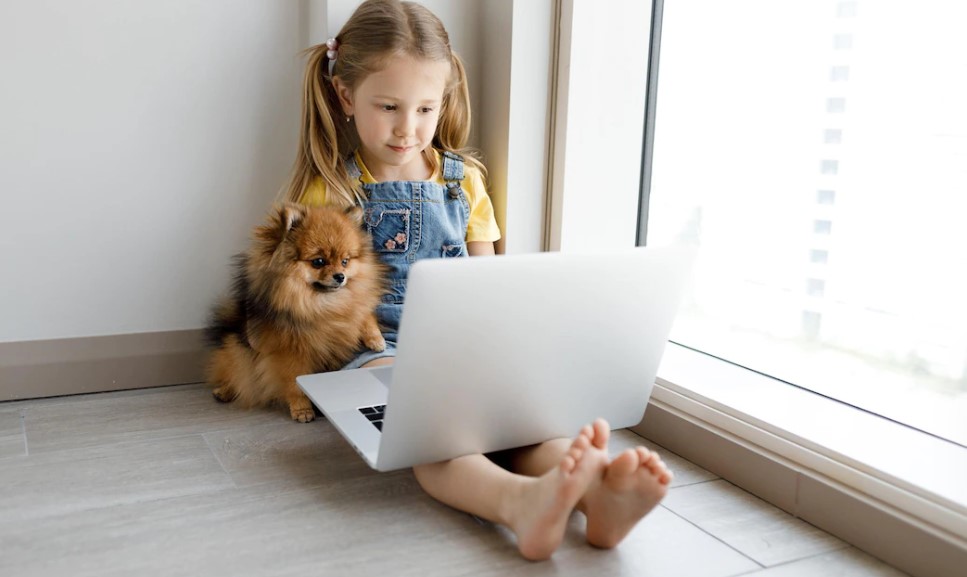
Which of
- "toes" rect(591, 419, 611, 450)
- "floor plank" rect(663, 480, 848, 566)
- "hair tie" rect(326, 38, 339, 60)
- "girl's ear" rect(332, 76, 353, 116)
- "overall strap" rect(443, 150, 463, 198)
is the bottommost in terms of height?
"floor plank" rect(663, 480, 848, 566)

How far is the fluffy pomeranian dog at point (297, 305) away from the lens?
1.43 metres

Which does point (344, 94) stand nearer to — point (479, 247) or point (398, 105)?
point (398, 105)

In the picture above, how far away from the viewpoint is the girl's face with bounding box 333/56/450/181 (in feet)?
4.98

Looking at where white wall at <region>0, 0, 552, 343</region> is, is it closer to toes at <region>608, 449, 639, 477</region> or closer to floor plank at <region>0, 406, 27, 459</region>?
floor plank at <region>0, 406, 27, 459</region>

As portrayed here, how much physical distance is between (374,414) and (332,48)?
28.6 inches

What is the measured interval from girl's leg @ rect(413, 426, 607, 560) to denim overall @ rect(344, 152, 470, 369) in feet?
1.61

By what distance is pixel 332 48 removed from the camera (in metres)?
1.58

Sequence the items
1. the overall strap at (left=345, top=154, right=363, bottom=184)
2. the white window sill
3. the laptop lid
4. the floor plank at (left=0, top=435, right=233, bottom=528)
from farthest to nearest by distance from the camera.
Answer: the overall strap at (left=345, top=154, right=363, bottom=184)
the floor plank at (left=0, top=435, right=233, bottom=528)
the white window sill
the laptop lid

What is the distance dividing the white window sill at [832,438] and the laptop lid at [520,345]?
233 mm

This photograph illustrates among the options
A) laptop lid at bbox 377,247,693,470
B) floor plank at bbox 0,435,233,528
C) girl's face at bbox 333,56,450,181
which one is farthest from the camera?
girl's face at bbox 333,56,450,181

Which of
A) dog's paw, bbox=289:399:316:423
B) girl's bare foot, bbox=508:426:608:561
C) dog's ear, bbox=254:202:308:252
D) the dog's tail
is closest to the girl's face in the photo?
dog's ear, bbox=254:202:308:252

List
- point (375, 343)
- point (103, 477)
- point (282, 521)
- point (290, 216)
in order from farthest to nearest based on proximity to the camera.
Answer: point (375, 343) < point (290, 216) < point (103, 477) < point (282, 521)

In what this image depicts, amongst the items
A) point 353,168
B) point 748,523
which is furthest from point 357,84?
point 748,523

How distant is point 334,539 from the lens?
1077 mm
